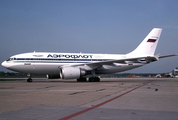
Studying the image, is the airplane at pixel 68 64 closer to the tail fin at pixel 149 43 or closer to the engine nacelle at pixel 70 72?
the engine nacelle at pixel 70 72

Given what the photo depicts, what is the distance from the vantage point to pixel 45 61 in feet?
77.8

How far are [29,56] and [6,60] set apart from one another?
2776 millimetres

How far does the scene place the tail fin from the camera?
94.8ft

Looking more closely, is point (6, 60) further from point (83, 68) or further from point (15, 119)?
point (15, 119)

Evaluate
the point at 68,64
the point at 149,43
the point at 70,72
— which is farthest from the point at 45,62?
the point at 149,43

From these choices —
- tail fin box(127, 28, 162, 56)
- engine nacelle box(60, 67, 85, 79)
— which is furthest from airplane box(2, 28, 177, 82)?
tail fin box(127, 28, 162, 56)

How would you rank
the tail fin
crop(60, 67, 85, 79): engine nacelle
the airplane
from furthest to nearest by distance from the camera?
the tail fin → the airplane → crop(60, 67, 85, 79): engine nacelle

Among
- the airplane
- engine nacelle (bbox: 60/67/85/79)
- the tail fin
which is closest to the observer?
engine nacelle (bbox: 60/67/85/79)

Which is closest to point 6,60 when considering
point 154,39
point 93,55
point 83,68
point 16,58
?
point 16,58

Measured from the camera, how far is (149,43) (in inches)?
1136

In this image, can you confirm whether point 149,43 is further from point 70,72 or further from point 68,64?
point 70,72

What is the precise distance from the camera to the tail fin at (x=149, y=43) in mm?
28891

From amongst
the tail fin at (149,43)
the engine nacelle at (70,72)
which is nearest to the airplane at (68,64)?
the engine nacelle at (70,72)

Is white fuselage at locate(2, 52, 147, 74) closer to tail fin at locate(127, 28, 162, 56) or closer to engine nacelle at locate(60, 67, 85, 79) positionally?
engine nacelle at locate(60, 67, 85, 79)
